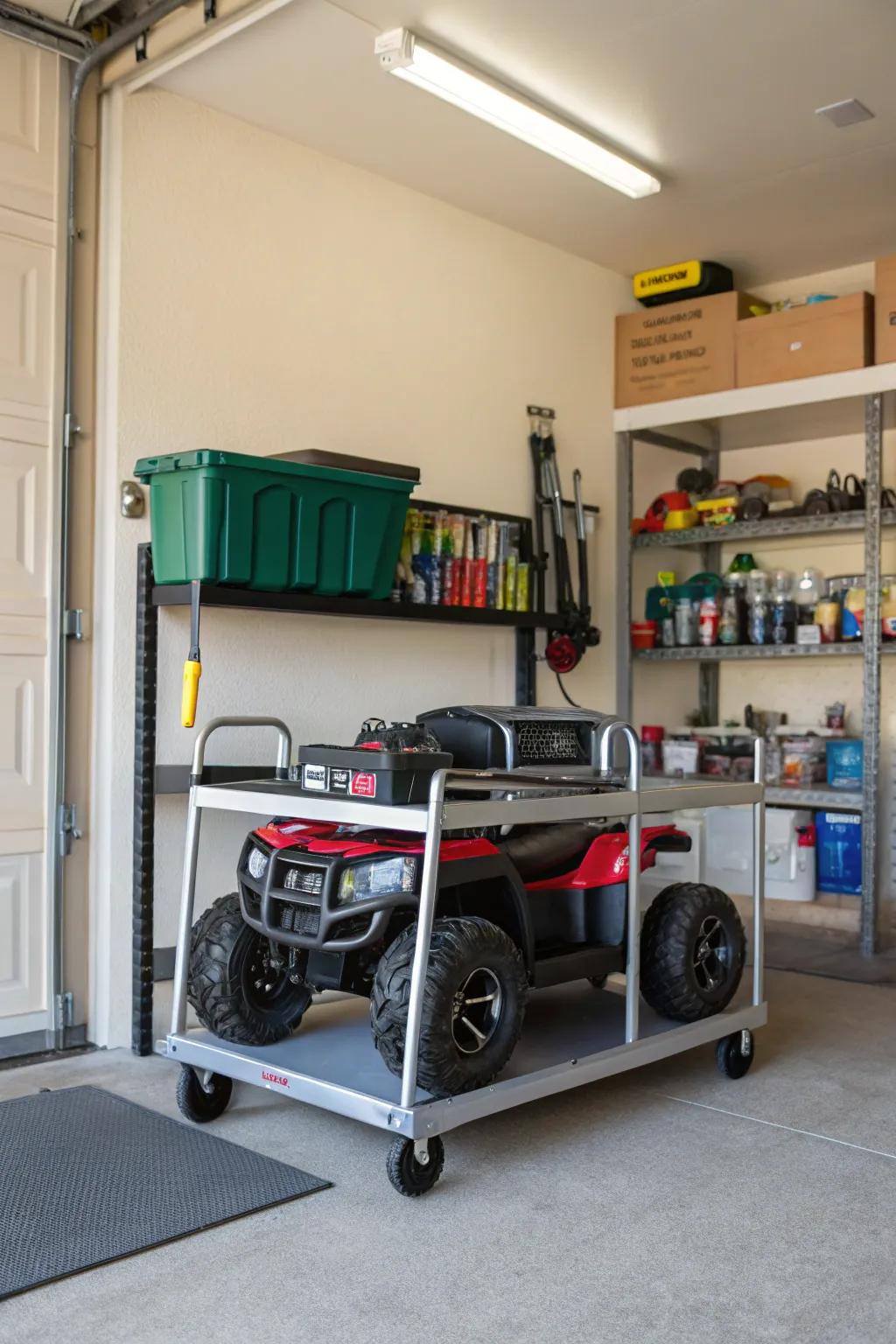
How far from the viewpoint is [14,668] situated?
3781 mm

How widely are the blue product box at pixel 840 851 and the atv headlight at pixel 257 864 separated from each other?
3.39 meters

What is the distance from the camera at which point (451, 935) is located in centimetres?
279

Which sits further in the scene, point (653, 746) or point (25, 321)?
point (653, 746)

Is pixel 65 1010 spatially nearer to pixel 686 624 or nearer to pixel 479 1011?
pixel 479 1011

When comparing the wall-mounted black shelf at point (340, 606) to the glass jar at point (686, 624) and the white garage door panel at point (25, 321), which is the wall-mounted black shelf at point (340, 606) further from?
the glass jar at point (686, 624)

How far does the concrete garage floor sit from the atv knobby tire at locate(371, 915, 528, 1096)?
0.29 meters

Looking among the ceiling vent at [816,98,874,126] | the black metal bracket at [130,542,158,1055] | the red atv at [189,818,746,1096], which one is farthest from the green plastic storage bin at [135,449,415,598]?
the ceiling vent at [816,98,874,126]

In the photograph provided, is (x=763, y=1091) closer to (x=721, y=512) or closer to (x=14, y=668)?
(x=14, y=668)

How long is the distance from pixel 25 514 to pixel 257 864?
143cm

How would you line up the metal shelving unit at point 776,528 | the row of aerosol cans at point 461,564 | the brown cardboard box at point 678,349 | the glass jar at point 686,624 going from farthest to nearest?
the glass jar at point 686,624
the brown cardboard box at point 678,349
the metal shelving unit at point 776,528
the row of aerosol cans at point 461,564

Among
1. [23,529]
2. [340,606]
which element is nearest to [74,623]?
[23,529]

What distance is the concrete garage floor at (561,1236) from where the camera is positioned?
2209mm

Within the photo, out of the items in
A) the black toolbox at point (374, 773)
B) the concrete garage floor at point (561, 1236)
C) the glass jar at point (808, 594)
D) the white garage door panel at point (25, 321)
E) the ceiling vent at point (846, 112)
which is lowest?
the concrete garage floor at point (561, 1236)

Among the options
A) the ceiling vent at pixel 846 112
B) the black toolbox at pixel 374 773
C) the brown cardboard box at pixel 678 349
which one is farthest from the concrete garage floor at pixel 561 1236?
the brown cardboard box at pixel 678 349
